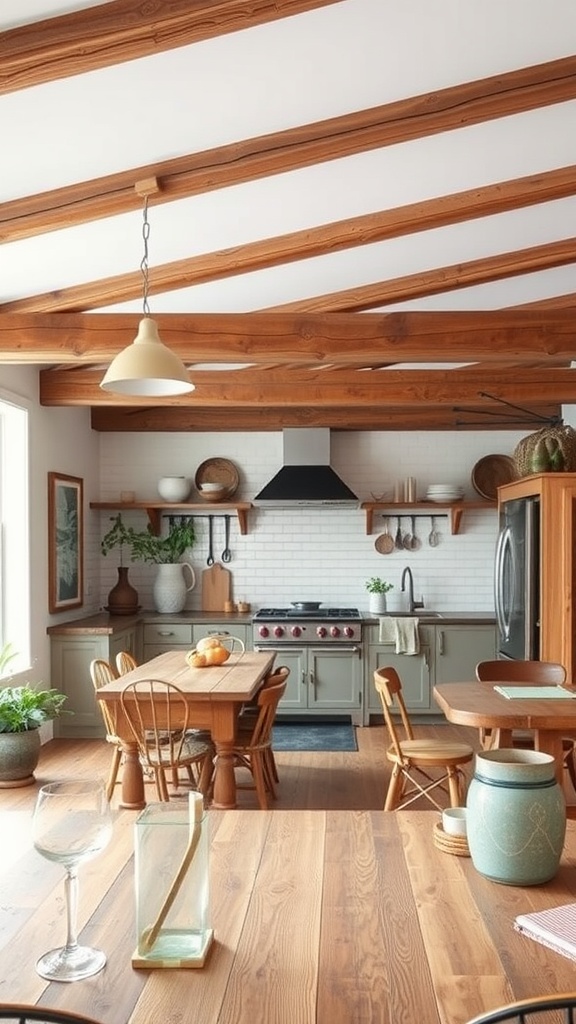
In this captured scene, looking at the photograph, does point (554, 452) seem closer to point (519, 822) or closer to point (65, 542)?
point (65, 542)

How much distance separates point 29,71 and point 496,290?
4155 millimetres

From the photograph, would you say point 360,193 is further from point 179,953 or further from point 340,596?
point 340,596

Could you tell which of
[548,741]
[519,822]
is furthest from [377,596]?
[519,822]

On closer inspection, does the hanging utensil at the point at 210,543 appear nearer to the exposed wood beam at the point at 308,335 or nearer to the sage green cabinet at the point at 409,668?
the sage green cabinet at the point at 409,668

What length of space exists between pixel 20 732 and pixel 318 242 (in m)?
3.33

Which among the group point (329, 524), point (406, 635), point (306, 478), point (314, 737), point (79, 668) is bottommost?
point (314, 737)

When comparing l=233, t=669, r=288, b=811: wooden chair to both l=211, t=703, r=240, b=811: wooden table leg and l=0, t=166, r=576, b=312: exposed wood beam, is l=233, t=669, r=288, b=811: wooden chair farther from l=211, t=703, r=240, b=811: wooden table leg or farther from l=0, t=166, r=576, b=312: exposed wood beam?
l=0, t=166, r=576, b=312: exposed wood beam

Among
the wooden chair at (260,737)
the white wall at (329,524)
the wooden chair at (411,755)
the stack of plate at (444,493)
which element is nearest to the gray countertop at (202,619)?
the white wall at (329,524)

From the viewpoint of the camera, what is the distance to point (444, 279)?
582cm

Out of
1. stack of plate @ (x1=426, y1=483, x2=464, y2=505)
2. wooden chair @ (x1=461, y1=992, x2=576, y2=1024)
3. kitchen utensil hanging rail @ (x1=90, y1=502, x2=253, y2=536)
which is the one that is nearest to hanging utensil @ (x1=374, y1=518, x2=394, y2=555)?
stack of plate @ (x1=426, y1=483, x2=464, y2=505)

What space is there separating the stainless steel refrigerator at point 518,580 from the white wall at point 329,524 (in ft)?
5.31

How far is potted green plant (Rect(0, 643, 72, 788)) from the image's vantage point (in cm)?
572

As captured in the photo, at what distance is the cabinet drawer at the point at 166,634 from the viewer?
7957mm

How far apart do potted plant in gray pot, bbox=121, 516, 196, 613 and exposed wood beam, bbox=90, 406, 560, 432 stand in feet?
2.95
